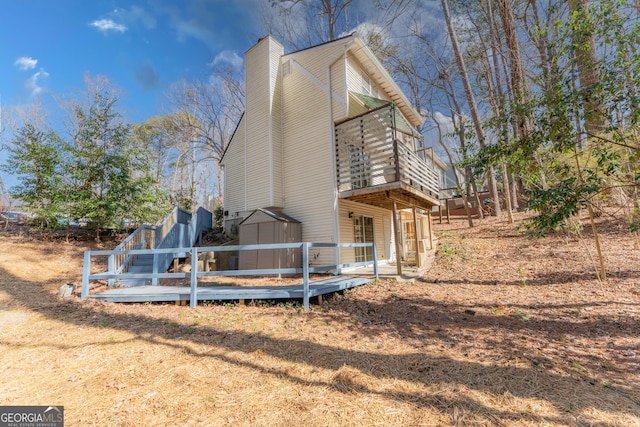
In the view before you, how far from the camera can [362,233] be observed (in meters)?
11.6

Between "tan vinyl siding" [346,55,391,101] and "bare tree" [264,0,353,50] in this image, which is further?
"bare tree" [264,0,353,50]

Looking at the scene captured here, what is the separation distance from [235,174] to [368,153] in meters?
7.02

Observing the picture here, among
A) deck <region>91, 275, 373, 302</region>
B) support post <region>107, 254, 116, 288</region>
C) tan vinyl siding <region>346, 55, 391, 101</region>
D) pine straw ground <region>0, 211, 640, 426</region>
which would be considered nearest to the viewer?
pine straw ground <region>0, 211, 640, 426</region>

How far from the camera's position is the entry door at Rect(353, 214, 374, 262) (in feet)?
36.8

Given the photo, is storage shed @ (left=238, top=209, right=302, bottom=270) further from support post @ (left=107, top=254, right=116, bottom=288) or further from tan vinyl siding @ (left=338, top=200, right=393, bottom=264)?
support post @ (left=107, top=254, right=116, bottom=288)

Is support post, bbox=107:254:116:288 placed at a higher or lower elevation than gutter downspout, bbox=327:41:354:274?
lower

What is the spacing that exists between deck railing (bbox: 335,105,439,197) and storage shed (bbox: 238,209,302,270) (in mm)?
2469

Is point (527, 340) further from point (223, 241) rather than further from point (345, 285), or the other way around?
point (223, 241)

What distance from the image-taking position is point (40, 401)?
8.93 feet

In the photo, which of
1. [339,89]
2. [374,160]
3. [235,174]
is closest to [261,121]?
[235,174]

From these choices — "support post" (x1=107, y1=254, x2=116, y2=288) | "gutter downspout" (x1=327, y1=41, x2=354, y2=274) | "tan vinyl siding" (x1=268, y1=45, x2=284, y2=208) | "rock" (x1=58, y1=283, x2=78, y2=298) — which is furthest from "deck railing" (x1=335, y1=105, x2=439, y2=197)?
"rock" (x1=58, y1=283, x2=78, y2=298)

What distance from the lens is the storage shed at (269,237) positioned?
378 inches

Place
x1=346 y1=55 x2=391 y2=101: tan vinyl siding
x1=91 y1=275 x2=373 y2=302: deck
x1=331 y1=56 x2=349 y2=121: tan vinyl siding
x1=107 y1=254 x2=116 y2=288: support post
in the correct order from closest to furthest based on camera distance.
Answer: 1. x1=91 y1=275 x2=373 y2=302: deck
2. x1=107 y1=254 x2=116 y2=288: support post
3. x1=331 y1=56 x2=349 y2=121: tan vinyl siding
4. x1=346 y1=55 x2=391 y2=101: tan vinyl siding

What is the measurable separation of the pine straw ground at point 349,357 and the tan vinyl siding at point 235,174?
292 inches
